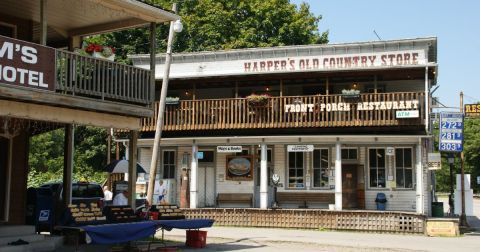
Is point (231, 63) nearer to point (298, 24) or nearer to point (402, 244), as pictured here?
point (402, 244)

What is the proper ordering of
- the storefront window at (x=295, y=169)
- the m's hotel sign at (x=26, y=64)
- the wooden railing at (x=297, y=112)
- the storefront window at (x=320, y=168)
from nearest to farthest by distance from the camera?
the m's hotel sign at (x=26, y=64) → the wooden railing at (x=297, y=112) → the storefront window at (x=320, y=168) → the storefront window at (x=295, y=169)

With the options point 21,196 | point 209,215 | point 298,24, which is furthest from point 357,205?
point 298,24

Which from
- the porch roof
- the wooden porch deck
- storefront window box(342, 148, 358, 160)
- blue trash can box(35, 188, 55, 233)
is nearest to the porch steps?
blue trash can box(35, 188, 55, 233)

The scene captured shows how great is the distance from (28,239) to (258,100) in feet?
43.9

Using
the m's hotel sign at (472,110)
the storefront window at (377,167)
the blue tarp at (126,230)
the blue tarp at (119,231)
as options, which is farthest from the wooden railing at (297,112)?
the blue tarp at (119,231)

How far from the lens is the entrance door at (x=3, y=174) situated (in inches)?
651

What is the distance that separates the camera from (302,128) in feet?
86.2

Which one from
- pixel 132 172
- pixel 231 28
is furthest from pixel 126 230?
pixel 231 28

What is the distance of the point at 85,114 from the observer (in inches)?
587

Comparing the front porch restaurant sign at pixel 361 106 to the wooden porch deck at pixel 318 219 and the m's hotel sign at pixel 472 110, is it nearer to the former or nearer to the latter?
the wooden porch deck at pixel 318 219

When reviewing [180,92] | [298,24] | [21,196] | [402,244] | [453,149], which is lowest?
[402,244]

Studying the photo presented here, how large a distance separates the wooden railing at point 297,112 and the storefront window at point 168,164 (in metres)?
2.08

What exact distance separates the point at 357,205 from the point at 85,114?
1543 centimetres

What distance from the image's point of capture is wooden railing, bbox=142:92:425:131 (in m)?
24.5
